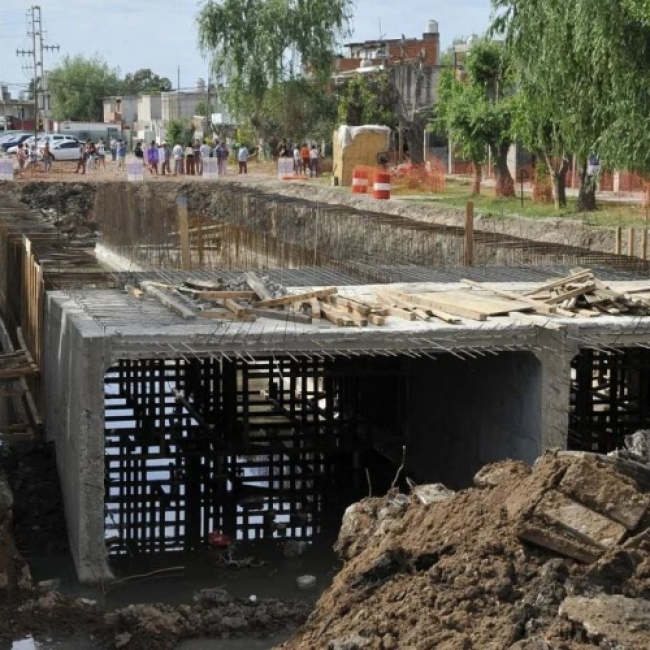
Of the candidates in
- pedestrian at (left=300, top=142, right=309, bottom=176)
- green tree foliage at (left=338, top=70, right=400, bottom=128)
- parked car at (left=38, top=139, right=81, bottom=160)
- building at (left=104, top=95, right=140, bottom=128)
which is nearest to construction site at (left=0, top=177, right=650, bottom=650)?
pedestrian at (left=300, top=142, right=309, bottom=176)

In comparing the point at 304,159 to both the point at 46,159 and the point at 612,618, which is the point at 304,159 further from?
the point at 612,618

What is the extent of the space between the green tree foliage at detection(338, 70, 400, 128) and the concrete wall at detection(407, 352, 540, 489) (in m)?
49.8

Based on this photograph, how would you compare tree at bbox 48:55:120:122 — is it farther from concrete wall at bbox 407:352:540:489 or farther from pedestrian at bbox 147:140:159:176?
concrete wall at bbox 407:352:540:489

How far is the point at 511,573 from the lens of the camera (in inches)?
380

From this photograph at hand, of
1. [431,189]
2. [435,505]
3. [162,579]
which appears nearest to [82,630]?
[162,579]

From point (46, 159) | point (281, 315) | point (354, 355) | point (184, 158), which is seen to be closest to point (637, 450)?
point (354, 355)

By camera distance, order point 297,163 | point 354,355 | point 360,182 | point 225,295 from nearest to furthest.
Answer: point 354,355
point 225,295
point 360,182
point 297,163

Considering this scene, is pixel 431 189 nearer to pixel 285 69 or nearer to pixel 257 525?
pixel 285 69

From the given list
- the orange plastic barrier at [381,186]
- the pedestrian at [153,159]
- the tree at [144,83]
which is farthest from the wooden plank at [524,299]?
the tree at [144,83]

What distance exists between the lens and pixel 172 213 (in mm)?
39375

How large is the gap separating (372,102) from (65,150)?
1976 centimetres

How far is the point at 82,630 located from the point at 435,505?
385 cm

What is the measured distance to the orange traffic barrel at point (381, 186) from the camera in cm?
4688

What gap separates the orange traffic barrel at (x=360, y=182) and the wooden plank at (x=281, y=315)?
3534 centimetres
